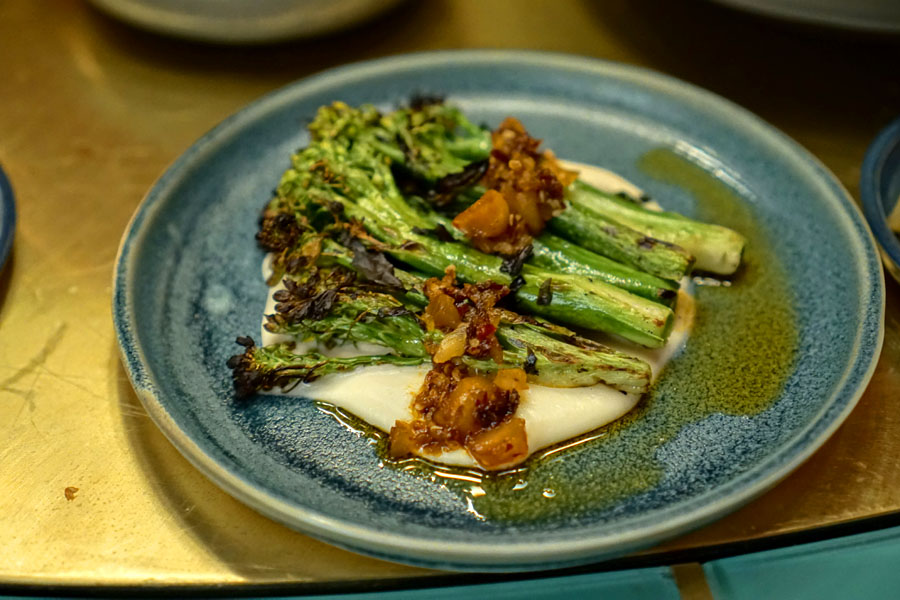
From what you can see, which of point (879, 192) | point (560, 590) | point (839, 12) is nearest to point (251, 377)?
point (560, 590)

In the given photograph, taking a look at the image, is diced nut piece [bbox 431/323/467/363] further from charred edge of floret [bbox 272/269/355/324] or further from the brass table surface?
the brass table surface

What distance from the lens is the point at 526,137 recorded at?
99.4 inches

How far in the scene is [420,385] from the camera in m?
2.07

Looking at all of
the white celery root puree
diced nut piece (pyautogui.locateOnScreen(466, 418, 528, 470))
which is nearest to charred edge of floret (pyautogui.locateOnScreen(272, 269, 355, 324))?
the white celery root puree

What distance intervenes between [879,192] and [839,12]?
2.94 feet

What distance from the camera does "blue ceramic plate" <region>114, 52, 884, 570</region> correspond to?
67.1 inches

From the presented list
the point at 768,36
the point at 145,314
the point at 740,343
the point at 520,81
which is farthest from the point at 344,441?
the point at 768,36

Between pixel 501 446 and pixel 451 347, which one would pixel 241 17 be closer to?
pixel 451 347

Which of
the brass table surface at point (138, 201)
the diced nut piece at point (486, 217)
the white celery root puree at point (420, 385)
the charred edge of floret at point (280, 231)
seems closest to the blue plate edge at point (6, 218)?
the brass table surface at point (138, 201)

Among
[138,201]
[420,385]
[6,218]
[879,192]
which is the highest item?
[879,192]

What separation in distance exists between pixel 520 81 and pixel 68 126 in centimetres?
203

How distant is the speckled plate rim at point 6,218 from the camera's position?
8.06 ft

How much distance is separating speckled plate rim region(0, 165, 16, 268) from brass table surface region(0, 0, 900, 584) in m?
0.14

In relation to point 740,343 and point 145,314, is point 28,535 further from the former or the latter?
point 740,343
